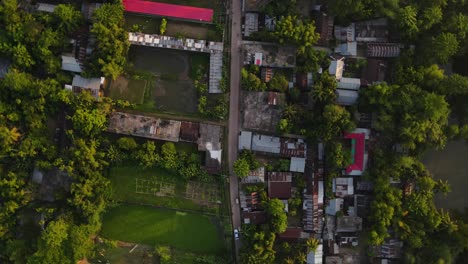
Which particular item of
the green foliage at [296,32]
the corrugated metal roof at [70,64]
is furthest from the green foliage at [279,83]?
the corrugated metal roof at [70,64]

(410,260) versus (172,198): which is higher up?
(172,198)

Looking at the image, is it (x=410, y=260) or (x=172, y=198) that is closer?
(x=410, y=260)

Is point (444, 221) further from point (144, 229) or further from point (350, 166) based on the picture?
point (144, 229)

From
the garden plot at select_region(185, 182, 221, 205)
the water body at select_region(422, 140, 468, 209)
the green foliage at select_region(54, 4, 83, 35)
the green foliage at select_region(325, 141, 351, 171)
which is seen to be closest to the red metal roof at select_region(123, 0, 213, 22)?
the green foliage at select_region(54, 4, 83, 35)

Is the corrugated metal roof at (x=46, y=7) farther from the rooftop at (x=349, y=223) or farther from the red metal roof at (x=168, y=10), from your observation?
the rooftop at (x=349, y=223)

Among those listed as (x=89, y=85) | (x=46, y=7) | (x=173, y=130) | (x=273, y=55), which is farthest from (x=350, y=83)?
(x=46, y=7)

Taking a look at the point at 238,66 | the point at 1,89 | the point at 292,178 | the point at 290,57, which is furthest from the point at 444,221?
the point at 1,89

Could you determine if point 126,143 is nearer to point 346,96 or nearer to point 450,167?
point 346,96
